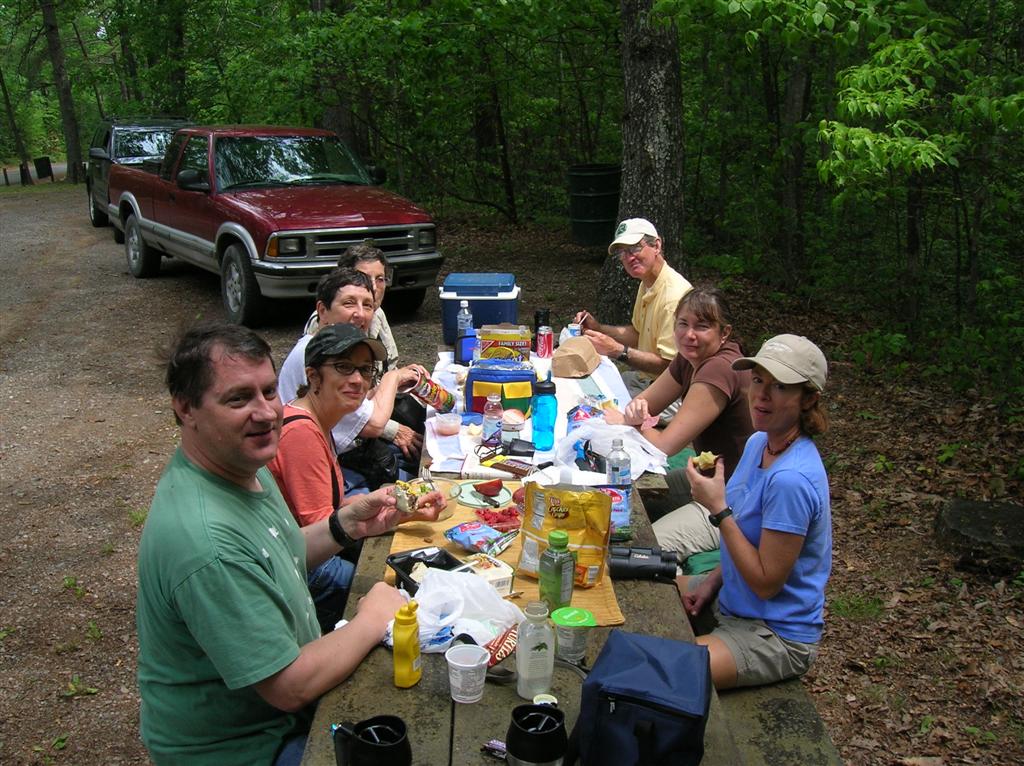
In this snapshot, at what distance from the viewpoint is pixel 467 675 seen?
7.07ft

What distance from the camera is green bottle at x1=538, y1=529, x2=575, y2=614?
2.52 metres

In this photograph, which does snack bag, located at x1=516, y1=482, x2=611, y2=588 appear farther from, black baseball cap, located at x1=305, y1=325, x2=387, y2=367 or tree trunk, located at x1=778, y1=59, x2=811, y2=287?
tree trunk, located at x1=778, y1=59, x2=811, y2=287

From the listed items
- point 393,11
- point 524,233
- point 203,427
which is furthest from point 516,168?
point 203,427

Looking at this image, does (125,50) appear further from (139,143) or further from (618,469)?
(618,469)

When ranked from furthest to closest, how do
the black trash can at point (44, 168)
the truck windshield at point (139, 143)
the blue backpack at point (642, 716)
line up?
the black trash can at point (44, 168), the truck windshield at point (139, 143), the blue backpack at point (642, 716)

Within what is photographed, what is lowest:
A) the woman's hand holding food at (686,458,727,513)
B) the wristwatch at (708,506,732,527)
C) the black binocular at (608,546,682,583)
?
the black binocular at (608,546,682,583)

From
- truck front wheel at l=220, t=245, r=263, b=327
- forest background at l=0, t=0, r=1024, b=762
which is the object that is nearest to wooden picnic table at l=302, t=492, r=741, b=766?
forest background at l=0, t=0, r=1024, b=762

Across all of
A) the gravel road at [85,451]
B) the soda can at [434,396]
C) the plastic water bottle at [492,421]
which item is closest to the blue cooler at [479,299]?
the soda can at [434,396]

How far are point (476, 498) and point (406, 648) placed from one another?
122 centimetres

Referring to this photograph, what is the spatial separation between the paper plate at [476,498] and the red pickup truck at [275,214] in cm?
511

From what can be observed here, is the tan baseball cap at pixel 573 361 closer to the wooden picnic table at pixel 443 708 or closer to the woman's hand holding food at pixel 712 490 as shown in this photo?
the woman's hand holding food at pixel 712 490

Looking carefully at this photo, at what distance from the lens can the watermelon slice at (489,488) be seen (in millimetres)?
3396

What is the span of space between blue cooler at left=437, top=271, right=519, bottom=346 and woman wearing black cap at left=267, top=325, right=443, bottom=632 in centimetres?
251

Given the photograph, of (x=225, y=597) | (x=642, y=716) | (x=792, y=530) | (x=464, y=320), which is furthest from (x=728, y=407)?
(x=225, y=597)
